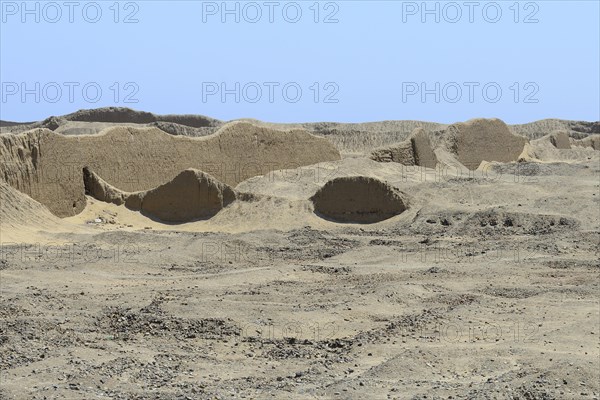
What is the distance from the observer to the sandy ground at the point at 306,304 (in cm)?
775

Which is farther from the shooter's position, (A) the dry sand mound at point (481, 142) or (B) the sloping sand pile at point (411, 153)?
(A) the dry sand mound at point (481, 142)

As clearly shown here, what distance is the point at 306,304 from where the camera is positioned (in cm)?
1080

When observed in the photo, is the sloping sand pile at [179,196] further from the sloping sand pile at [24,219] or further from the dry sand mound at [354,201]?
the dry sand mound at [354,201]

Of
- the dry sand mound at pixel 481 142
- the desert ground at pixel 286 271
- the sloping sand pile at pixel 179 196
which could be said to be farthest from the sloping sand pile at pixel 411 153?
the sloping sand pile at pixel 179 196

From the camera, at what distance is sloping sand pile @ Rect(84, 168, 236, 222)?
18609mm

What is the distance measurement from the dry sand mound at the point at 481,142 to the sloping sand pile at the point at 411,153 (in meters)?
3.31

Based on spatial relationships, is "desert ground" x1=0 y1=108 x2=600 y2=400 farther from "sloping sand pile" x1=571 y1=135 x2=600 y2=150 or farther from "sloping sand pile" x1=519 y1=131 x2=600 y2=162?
"sloping sand pile" x1=571 y1=135 x2=600 y2=150

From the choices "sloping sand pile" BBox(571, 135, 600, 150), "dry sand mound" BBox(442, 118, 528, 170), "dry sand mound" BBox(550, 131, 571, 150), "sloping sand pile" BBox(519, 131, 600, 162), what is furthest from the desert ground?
"sloping sand pile" BBox(571, 135, 600, 150)

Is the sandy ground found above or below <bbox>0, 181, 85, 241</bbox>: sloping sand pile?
below

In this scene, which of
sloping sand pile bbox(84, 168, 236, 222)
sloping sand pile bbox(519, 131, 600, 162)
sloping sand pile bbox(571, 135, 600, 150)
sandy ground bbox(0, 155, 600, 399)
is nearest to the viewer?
sandy ground bbox(0, 155, 600, 399)

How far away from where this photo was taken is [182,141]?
2042 cm

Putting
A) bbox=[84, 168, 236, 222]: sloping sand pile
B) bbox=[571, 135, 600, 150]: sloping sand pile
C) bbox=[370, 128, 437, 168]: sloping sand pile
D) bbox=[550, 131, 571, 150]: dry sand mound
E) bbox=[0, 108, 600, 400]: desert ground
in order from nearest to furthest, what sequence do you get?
bbox=[0, 108, 600, 400]: desert ground
bbox=[84, 168, 236, 222]: sloping sand pile
bbox=[370, 128, 437, 168]: sloping sand pile
bbox=[550, 131, 571, 150]: dry sand mound
bbox=[571, 135, 600, 150]: sloping sand pile

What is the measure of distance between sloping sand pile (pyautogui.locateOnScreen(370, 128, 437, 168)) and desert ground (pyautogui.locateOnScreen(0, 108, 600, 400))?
8cm

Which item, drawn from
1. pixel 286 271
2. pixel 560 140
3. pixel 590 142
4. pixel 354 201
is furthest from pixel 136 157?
pixel 590 142
